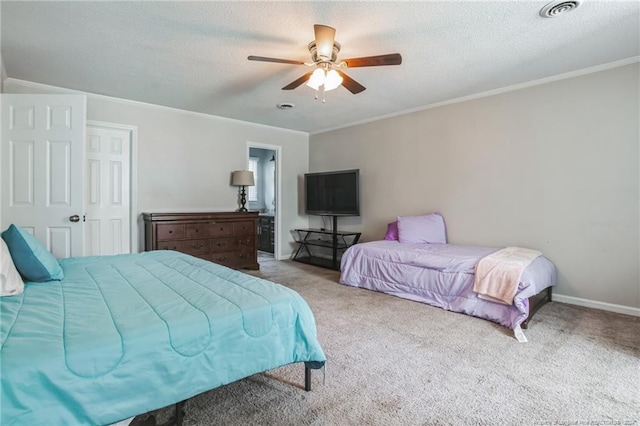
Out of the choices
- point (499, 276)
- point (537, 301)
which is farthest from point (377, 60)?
point (537, 301)

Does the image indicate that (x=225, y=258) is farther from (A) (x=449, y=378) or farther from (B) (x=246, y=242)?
(A) (x=449, y=378)

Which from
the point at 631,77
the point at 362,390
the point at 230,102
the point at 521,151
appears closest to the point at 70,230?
the point at 230,102

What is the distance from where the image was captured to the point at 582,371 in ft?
6.61

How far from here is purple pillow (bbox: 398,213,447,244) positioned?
4133 millimetres

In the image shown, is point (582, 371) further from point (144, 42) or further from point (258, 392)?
point (144, 42)

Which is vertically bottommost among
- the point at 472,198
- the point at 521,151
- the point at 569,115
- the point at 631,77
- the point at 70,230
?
the point at 70,230

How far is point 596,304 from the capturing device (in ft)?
10.4

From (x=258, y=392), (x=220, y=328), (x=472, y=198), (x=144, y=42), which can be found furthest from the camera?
(x=472, y=198)

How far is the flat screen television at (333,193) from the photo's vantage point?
16.2 ft

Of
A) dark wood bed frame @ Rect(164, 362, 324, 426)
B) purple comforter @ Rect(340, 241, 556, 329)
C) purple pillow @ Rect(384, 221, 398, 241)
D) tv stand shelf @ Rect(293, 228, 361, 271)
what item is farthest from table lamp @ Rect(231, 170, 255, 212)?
dark wood bed frame @ Rect(164, 362, 324, 426)

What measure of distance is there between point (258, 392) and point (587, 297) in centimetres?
334

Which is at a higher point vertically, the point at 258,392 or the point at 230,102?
the point at 230,102

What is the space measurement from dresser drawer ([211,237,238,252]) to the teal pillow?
2672mm

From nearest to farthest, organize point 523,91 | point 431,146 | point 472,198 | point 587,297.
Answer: point 587,297 → point 523,91 → point 472,198 → point 431,146
